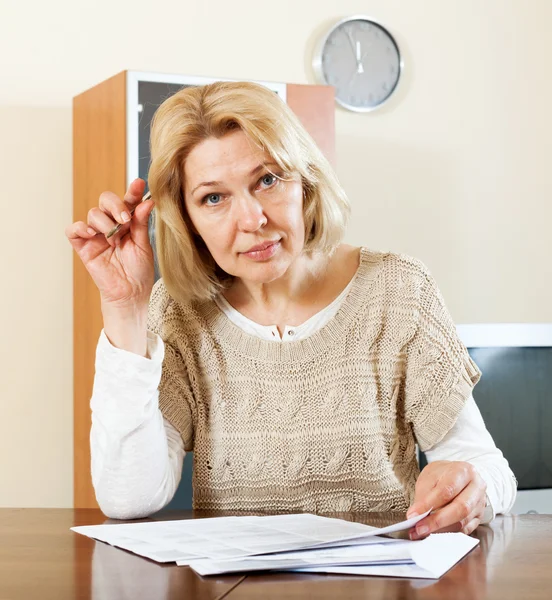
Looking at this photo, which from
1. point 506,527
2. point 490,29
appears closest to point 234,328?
point 506,527

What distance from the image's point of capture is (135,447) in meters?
1.42

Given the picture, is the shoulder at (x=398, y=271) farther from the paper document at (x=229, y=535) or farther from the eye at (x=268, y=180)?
the paper document at (x=229, y=535)

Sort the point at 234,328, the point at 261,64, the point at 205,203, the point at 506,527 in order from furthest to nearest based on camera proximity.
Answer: the point at 261,64 < the point at 234,328 < the point at 205,203 < the point at 506,527

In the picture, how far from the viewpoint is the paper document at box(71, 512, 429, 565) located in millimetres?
985

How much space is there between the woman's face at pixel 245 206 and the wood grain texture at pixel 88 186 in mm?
1054

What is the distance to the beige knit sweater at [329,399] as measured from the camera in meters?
1.52


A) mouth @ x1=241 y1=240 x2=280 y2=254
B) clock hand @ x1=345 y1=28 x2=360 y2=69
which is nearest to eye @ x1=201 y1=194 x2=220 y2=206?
mouth @ x1=241 y1=240 x2=280 y2=254

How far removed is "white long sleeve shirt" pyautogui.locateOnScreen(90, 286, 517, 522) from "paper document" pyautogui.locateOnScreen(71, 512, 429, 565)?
0.46ft

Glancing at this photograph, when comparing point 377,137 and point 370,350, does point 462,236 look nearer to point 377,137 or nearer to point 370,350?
point 377,137

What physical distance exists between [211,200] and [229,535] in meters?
0.62

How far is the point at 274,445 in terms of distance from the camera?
1.54 meters

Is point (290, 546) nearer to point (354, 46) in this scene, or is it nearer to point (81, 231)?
point (81, 231)

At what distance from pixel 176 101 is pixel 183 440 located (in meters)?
0.58

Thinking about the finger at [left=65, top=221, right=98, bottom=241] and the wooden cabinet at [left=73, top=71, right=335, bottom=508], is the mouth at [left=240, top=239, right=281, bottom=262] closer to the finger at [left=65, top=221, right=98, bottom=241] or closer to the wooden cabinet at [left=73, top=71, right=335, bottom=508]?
the finger at [left=65, top=221, right=98, bottom=241]
